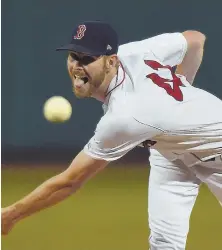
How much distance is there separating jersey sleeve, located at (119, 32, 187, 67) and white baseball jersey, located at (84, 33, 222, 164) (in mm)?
11

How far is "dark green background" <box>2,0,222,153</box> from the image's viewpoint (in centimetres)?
642

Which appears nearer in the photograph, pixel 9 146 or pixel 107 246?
pixel 107 246

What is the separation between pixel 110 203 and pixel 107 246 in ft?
4.01

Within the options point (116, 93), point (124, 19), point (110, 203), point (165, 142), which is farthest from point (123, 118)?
point (124, 19)

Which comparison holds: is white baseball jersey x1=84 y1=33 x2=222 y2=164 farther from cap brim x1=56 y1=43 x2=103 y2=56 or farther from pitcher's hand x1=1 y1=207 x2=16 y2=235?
pitcher's hand x1=1 y1=207 x2=16 y2=235

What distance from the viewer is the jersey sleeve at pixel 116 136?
9.46 ft

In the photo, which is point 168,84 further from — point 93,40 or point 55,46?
point 55,46

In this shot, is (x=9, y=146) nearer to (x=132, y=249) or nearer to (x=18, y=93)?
(x=18, y=93)

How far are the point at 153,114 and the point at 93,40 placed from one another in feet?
1.23

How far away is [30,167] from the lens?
6.59m

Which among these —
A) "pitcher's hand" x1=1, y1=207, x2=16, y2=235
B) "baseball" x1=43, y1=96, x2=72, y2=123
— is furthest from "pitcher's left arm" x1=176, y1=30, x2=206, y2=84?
"pitcher's hand" x1=1, y1=207, x2=16, y2=235

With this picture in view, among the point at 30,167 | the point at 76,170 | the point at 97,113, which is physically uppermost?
the point at 76,170

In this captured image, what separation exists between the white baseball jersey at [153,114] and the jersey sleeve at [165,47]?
0.01 m

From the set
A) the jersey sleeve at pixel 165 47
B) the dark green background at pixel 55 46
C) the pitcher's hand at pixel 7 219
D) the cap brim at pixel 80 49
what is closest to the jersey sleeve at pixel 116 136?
the cap brim at pixel 80 49
